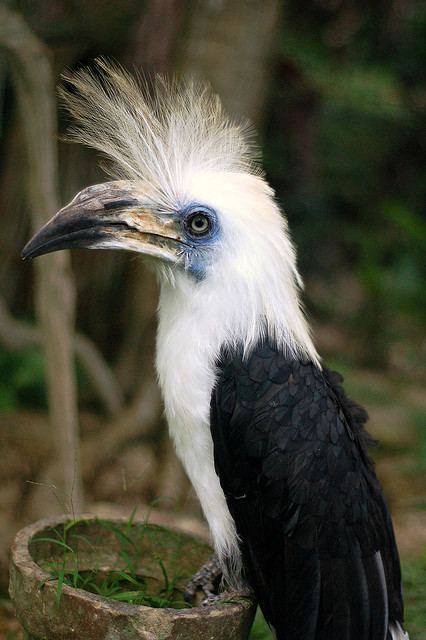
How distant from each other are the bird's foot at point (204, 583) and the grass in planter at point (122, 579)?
0.16ft

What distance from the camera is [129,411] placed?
634 cm

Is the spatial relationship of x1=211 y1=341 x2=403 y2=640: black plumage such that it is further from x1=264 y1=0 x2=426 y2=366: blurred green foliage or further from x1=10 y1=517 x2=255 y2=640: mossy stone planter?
x1=264 y1=0 x2=426 y2=366: blurred green foliage

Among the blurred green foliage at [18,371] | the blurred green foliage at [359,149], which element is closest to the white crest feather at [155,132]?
the blurred green foliage at [18,371]

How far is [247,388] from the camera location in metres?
2.74

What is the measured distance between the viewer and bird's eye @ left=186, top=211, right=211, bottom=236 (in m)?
2.84

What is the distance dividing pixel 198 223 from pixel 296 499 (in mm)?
998

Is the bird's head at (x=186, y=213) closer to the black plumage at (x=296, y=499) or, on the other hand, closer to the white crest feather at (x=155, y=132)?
the white crest feather at (x=155, y=132)

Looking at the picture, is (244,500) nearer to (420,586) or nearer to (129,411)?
(420,586)

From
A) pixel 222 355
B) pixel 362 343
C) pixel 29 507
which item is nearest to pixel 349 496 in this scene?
pixel 222 355

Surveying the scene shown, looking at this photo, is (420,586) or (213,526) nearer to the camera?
(213,526)

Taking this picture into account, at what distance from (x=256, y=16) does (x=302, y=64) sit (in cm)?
186

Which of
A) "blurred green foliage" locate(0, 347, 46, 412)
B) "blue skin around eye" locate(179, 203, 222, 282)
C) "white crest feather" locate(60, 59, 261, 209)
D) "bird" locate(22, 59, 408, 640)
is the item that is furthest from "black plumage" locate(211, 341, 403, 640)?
"blurred green foliage" locate(0, 347, 46, 412)

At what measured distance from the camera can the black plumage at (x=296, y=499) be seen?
2727mm

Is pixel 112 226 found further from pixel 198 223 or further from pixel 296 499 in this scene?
pixel 296 499
